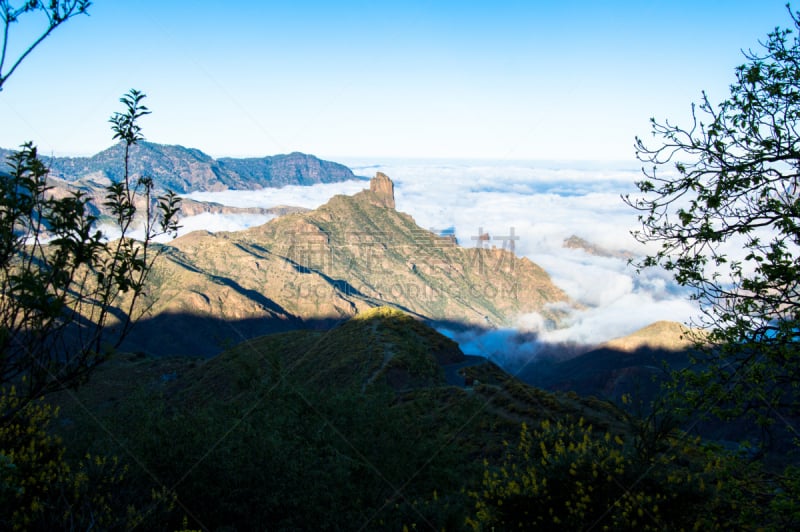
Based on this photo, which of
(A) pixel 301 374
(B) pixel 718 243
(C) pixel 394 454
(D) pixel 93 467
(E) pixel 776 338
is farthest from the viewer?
(A) pixel 301 374

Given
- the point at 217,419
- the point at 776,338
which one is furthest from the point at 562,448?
the point at 217,419

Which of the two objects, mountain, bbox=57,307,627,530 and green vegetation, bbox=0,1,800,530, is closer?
green vegetation, bbox=0,1,800,530

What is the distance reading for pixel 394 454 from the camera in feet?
70.7

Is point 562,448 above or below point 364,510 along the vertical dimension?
above

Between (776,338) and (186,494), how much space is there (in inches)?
766

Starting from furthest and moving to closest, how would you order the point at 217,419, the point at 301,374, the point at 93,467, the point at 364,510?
the point at 301,374 → the point at 217,419 → the point at 364,510 → the point at 93,467

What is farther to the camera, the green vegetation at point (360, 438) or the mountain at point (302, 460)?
the mountain at point (302, 460)

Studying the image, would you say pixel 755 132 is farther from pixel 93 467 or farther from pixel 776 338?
pixel 93 467

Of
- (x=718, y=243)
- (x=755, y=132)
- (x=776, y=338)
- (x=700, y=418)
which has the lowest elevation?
(x=700, y=418)

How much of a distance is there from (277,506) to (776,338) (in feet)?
53.3

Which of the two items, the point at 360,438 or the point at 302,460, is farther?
the point at 360,438

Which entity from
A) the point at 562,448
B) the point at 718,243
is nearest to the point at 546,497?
the point at 562,448

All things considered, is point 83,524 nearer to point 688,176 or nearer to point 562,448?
point 562,448

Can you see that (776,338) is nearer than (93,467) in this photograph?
Yes
